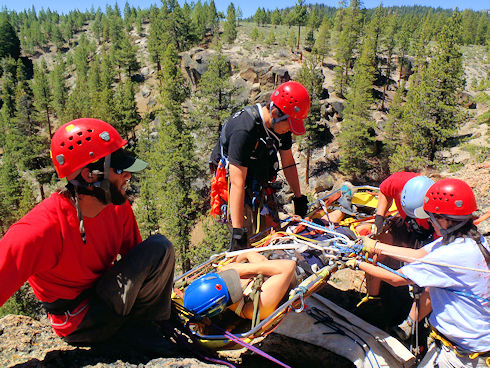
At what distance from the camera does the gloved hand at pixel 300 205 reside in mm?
5234

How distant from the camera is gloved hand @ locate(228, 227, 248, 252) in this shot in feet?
13.8

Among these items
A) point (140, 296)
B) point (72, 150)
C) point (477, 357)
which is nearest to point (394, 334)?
point (477, 357)

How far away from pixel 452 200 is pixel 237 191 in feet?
7.76

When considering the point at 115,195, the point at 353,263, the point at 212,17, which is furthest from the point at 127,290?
the point at 212,17

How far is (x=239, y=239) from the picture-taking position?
13.9 feet

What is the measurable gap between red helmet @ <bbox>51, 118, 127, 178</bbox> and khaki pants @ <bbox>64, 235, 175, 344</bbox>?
0.92 m

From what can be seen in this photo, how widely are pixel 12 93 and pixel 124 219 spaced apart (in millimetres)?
82842

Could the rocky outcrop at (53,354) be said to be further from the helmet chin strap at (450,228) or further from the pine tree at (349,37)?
the pine tree at (349,37)

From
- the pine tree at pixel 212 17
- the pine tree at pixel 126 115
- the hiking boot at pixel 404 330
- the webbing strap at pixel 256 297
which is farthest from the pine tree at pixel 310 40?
the webbing strap at pixel 256 297

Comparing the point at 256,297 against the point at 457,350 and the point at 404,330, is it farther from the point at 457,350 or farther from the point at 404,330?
the point at 404,330

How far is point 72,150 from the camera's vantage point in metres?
2.51

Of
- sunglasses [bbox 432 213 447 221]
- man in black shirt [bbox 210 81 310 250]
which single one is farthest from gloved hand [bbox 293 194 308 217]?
sunglasses [bbox 432 213 447 221]

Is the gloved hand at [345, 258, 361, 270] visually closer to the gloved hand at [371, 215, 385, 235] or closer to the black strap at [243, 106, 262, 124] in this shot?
the gloved hand at [371, 215, 385, 235]

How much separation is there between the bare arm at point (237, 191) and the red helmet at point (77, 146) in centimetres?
180
